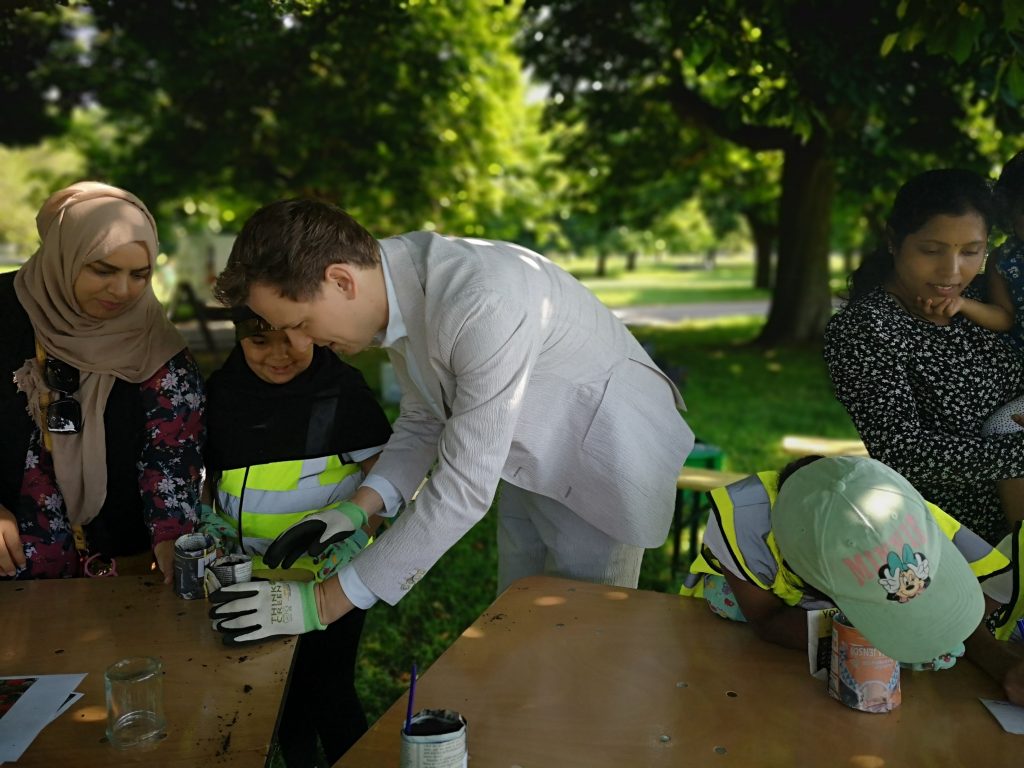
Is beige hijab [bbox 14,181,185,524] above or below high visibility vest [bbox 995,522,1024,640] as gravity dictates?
above

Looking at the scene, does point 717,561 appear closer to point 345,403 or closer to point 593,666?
point 593,666

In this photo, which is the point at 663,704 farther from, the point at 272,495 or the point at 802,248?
the point at 802,248

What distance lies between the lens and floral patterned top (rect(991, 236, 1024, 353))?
2279 mm

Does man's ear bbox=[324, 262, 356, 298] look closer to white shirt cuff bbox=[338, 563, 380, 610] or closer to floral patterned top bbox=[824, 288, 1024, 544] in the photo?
white shirt cuff bbox=[338, 563, 380, 610]

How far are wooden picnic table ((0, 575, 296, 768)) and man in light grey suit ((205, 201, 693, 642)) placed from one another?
10cm

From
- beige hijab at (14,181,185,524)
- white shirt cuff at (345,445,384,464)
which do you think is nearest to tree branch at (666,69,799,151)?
white shirt cuff at (345,445,384,464)

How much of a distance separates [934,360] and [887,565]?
0.96 meters

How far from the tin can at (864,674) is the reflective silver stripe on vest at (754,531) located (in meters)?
0.25

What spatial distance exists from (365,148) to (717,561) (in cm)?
823

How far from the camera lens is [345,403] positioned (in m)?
2.51

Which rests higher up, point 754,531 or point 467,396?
point 467,396

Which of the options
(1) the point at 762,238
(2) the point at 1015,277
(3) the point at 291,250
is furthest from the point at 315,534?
(1) the point at 762,238

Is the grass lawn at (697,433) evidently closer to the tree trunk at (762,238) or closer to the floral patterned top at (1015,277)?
the floral patterned top at (1015,277)

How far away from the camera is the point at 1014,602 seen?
5.94ft
